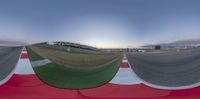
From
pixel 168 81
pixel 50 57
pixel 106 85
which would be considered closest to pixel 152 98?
pixel 168 81

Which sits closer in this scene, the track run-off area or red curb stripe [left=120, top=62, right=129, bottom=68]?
the track run-off area

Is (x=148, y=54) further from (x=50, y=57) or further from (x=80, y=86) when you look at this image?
(x=50, y=57)

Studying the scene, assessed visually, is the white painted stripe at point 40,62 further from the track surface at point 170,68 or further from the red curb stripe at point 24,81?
the track surface at point 170,68

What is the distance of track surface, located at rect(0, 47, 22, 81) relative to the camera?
233 centimetres

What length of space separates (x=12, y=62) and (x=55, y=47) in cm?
41

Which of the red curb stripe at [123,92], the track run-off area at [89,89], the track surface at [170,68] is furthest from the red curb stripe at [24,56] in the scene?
the track surface at [170,68]

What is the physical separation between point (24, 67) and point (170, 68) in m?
1.32

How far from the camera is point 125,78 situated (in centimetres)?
236

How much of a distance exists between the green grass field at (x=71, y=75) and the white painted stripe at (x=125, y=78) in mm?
60

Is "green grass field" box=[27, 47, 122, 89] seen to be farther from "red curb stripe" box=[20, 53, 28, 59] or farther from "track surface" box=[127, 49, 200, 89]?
"track surface" box=[127, 49, 200, 89]

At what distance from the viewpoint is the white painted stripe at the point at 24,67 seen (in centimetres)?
232

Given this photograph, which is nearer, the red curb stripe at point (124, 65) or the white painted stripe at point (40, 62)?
the white painted stripe at point (40, 62)

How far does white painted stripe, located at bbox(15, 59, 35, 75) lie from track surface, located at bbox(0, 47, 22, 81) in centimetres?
4

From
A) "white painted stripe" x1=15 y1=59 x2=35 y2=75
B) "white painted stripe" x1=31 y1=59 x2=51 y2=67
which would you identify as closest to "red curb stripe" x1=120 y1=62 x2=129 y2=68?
"white painted stripe" x1=31 y1=59 x2=51 y2=67
